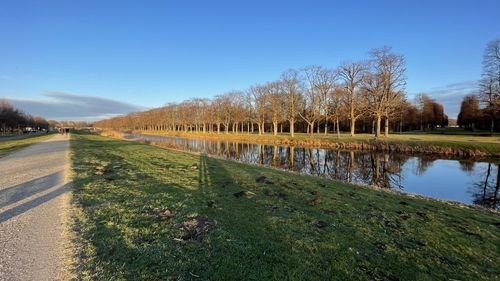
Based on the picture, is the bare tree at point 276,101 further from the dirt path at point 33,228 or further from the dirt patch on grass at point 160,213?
the dirt patch on grass at point 160,213

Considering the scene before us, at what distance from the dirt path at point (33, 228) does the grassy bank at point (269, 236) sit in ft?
1.24

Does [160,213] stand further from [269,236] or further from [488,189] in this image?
[488,189]

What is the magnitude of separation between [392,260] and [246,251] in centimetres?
268

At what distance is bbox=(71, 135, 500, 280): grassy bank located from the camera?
4.43 metres

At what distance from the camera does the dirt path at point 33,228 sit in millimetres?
4129

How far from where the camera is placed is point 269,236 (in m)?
5.72

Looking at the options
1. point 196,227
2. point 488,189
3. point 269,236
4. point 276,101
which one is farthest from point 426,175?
point 276,101

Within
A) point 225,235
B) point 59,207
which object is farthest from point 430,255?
point 59,207

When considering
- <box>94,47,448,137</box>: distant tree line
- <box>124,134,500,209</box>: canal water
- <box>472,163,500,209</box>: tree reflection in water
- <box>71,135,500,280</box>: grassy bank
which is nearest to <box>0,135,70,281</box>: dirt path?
<box>71,135,500,280</box>: grassy bank

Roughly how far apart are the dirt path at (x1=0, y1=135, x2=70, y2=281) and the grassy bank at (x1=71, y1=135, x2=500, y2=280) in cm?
38

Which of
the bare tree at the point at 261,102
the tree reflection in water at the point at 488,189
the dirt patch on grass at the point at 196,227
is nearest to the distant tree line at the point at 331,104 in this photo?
the bare tree at the point at 261,102

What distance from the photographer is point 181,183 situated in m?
10.5

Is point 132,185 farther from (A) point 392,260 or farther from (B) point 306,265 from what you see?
(A) point 392,260

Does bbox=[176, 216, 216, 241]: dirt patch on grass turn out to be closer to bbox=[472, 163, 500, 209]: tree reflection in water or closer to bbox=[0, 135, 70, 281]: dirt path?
bbox=[0, 135, 70, 281]: dirt path
